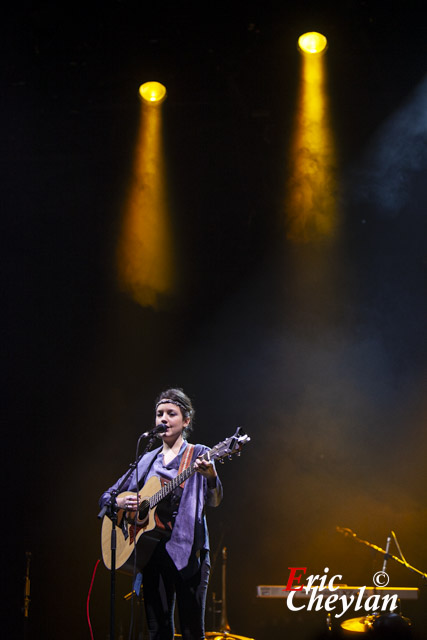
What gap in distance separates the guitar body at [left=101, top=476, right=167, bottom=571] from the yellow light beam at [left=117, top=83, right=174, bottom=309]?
9.48 feet

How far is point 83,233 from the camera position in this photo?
668 cm

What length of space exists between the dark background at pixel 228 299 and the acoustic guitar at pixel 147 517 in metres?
2.15

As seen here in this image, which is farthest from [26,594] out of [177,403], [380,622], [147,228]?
[147,228]

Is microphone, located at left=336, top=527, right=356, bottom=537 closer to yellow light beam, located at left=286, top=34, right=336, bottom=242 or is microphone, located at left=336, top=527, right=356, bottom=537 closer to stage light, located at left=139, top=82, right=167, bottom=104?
yellow light beam, located at left=286, top=34, right=336, bottom=242

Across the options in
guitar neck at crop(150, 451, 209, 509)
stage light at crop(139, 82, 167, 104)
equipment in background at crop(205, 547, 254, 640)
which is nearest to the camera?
guitar neck at crop(150, 451, 209, 509)

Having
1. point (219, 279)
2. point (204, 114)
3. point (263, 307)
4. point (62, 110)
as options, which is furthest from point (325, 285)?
point (62, 110)

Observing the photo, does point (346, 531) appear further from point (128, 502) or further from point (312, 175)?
point (312, 175)

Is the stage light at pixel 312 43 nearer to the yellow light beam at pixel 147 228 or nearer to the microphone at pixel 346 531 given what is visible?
the yellow light beam at pixel 147 228

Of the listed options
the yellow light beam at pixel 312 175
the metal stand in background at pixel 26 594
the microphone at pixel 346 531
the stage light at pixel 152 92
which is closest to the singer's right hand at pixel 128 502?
the metal stand in background at pixel 26 594

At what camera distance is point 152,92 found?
20.6 ft

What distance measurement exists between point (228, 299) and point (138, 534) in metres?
3.16

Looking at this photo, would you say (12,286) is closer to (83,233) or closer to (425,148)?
(83,233)

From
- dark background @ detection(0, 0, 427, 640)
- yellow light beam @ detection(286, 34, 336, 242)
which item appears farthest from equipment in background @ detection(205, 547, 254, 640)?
yellow light beam @ detection(286, 34, 336, 242)

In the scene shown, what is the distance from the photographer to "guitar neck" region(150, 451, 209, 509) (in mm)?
3734
